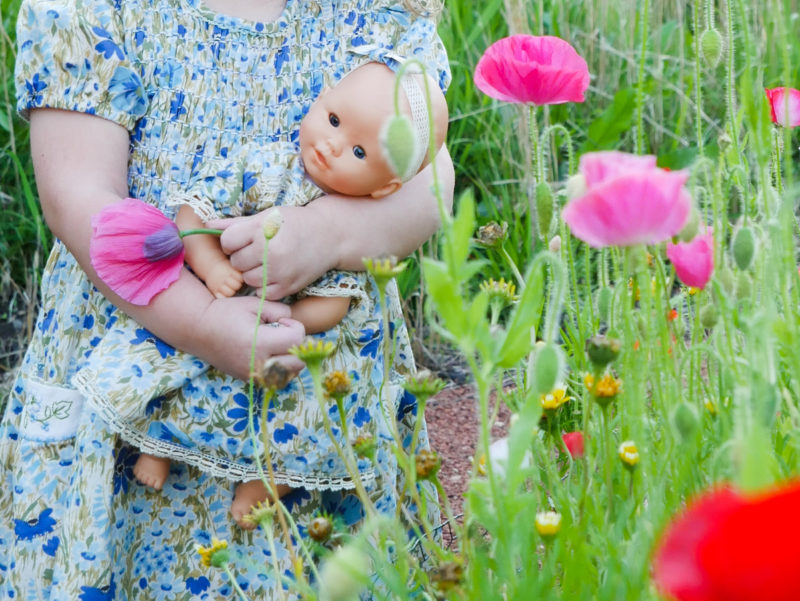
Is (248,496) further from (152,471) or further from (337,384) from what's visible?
(337,384)

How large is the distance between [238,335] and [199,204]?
0.51ft

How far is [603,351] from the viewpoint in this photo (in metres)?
0.74

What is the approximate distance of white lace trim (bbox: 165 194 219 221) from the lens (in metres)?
1.15

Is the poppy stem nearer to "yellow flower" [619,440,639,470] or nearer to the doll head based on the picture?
the doll head

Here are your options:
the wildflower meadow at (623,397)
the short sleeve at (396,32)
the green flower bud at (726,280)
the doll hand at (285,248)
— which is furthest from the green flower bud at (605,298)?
the short sleeve at (396,32)

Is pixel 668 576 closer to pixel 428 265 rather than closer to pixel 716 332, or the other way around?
pixel 428 265

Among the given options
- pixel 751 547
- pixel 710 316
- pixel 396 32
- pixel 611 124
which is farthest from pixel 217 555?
pixel 611 124

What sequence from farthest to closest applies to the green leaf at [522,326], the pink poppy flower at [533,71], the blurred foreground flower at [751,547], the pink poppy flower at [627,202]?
the pink poppy flower at [533,71] < the green leaf at [522,326] < the pink poppy flower at [627,202] < the blurred foreground flower at [751,547]

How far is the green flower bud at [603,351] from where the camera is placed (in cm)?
74

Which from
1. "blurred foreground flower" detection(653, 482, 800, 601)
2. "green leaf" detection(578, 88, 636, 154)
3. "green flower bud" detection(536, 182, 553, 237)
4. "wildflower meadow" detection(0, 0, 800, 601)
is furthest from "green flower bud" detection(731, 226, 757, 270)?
"green leaf" detection(578, 88, 636, 154)

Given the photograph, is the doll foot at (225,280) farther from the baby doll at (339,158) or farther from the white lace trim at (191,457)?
the white lace trim at (191,457)

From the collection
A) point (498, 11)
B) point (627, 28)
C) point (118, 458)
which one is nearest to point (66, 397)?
point (118, 458)

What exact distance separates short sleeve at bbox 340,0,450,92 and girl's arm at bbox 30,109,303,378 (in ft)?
1.00

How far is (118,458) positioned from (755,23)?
1861 mm
